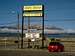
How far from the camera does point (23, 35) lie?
65.6 meters

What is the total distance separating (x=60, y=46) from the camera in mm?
50094

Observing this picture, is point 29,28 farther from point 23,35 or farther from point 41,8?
point 41,8

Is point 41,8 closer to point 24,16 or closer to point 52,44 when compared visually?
point 24,16

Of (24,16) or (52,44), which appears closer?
(52,44)

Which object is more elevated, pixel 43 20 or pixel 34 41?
pixel 43 20

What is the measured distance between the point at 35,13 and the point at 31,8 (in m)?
1.35

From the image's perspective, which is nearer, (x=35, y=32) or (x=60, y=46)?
(x=60, y=46)

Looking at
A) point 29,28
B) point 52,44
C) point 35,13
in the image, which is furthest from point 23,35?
point 52,44

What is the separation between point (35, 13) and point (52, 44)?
13.6 m

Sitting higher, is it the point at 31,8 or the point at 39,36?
the point at 31,8

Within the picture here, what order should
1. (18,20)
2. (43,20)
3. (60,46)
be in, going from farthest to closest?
(18,20)
(43,20)
(60,46)

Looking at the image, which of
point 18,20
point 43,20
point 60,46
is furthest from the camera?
point 18,20

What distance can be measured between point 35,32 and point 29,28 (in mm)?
2784

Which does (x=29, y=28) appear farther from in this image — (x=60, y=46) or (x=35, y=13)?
(x=60, y=46)
